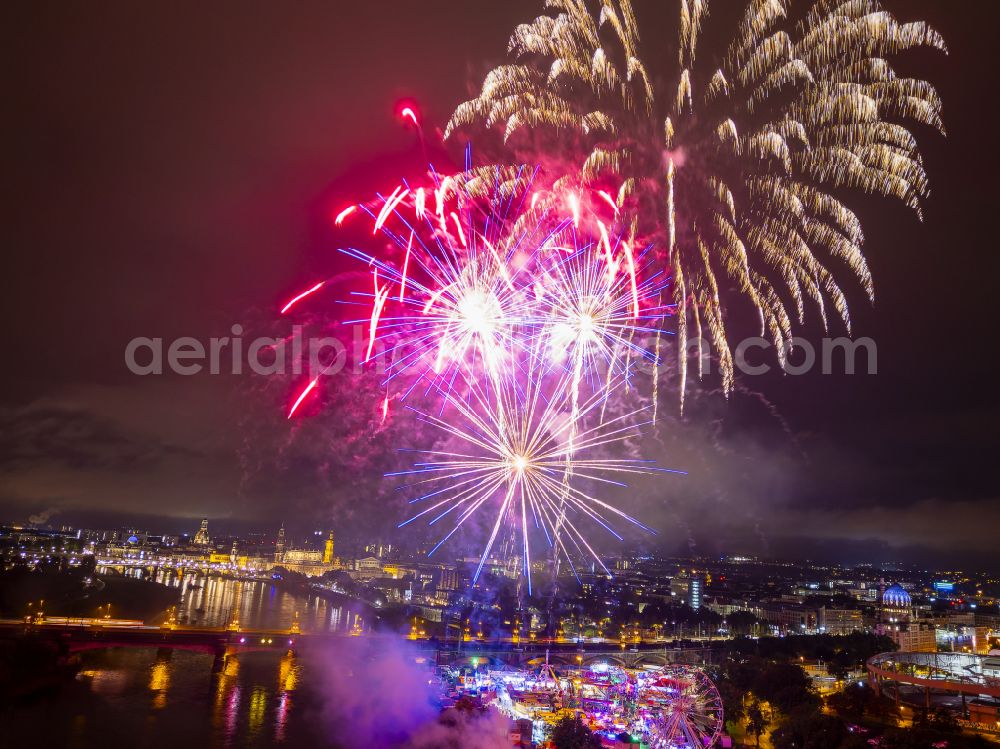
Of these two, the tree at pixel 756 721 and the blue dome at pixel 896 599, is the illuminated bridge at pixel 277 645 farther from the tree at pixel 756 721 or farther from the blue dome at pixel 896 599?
the blue dome at pixel 896 599

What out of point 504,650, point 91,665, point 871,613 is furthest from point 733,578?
point 91,665

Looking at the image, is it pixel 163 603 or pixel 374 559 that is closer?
pixel 163 603

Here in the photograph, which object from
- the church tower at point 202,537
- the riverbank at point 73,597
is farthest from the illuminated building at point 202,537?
the riverbank at point 73,597

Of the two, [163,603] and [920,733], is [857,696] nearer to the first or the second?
[920,733]

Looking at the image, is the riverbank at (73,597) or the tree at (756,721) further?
the riverbank at (73,597)

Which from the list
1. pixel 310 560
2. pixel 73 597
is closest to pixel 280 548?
pixel 310 560

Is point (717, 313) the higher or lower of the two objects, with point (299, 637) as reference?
higher

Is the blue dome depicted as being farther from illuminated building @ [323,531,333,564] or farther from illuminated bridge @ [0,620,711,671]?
illuminated building @ [323,531,333,564]
